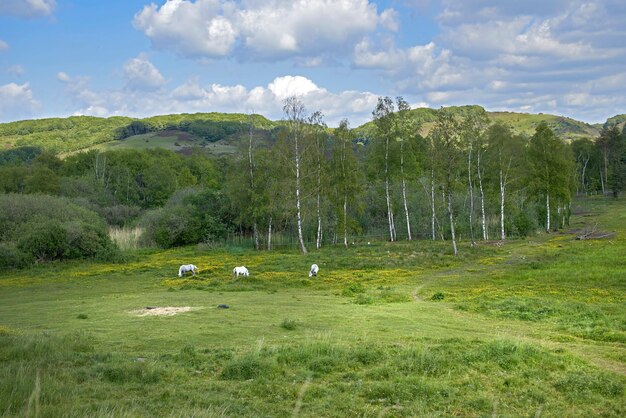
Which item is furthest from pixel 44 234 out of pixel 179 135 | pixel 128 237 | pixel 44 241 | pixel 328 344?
pixel 179 135

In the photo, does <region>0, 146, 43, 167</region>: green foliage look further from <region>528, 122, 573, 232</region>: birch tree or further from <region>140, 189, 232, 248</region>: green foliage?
<region>528, 122, 573, 232</region>: birch tree

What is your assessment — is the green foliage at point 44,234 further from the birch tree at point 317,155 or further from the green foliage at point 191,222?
the birch tree at point 317,155

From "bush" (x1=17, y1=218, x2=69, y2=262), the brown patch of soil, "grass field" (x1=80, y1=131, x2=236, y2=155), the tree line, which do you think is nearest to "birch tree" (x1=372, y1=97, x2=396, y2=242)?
the tree line

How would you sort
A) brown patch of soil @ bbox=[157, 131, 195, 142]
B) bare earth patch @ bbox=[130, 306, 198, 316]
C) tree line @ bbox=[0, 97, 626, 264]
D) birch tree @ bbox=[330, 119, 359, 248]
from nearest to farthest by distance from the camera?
bare earth patch @ bbox=[130, 306, 198, 316] < tree line @ bbox=[0, 97, 626, 264] < birch tree @ bbox=[330, 119, 359, 248] < brown patch of soil @ bbox=[157, 131, 195, 142]

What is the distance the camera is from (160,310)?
22250 millimetres

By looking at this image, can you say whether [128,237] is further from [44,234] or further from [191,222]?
[44,234]

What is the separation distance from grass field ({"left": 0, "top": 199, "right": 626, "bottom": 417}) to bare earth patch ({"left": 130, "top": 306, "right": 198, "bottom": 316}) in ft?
1.35

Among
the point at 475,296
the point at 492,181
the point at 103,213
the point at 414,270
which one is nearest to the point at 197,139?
the point at 103,213

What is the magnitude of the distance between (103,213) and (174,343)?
77.5 metres

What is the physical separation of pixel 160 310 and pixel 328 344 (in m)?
11.3

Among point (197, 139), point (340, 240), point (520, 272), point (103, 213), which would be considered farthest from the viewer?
point (197, 139)

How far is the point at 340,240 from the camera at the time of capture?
68500 mm

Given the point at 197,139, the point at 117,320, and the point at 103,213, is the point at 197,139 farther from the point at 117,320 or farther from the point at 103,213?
the point at 117,320

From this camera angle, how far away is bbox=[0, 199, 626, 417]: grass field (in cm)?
956
